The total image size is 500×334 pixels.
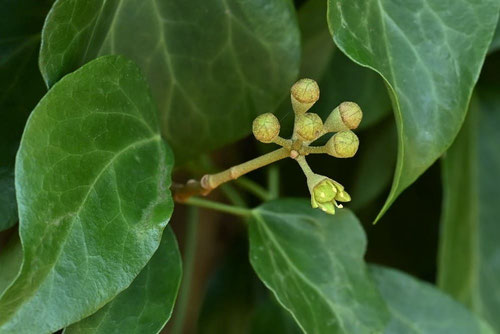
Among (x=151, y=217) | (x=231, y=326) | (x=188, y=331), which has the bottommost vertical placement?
(x=188, y=331)

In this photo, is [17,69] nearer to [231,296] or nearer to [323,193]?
[323,193]

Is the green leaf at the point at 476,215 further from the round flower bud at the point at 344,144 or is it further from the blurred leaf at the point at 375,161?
the round flower bud at the point at 344,144

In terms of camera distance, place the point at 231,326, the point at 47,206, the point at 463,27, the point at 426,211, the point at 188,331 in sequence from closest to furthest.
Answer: the point at 47,206, the point at 463,27, the point at 231,326, the point at 426,211, the point at 188,331

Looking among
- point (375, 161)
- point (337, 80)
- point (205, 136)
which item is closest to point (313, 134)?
point (205, 136)

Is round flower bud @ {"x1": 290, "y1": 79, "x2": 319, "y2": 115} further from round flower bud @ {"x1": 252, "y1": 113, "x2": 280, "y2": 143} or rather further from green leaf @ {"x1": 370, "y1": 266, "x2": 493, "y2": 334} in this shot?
green leaf @ {"x1": 370, "y1": 266, "x2": 493, "y2": 334}

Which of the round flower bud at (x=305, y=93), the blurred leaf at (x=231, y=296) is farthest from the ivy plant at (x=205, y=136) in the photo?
the blurred leaf at (x=231, y=296)

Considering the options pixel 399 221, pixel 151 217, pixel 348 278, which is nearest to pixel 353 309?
pixel 348 278

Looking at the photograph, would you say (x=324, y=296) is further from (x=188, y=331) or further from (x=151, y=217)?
(x=188, y=331)

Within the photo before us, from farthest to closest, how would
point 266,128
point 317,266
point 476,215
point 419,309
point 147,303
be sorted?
point 476,215 < point 419,309 < point 317,266 < point 147,303 < point 266,128
